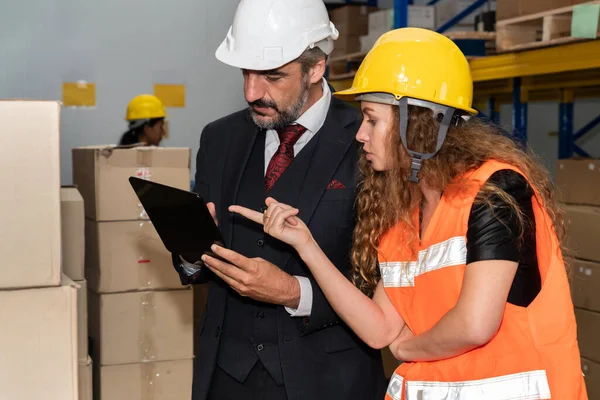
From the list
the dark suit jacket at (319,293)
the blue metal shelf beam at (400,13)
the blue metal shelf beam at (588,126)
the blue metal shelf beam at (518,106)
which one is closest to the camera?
the dark suit jacket at (319,293)

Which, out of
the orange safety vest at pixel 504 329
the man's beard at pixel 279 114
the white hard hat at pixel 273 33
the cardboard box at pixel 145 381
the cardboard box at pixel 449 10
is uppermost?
the cardboard box at pixel 449 10

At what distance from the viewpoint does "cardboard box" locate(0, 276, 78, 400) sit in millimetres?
1943

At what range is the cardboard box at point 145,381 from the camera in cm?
429

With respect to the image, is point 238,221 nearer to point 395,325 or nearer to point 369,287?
point 369,287

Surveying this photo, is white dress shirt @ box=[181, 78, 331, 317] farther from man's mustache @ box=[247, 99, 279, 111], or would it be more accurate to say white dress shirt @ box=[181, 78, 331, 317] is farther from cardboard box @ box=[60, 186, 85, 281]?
cardboard box @ box=[60, 186, 85, 281]

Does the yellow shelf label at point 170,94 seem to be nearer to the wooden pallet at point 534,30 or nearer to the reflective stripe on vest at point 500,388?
the wooden pallet at point 534,30

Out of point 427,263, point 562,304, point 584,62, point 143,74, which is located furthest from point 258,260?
point 143,74

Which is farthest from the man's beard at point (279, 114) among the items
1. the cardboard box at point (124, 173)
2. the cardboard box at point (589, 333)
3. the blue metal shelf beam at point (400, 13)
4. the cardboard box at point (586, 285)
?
the blue metal shelf beam at point (400, 13)

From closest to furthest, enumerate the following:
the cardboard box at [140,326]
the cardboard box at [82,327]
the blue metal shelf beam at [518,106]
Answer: the cardboard box at [82,327]
the cardboard box at [140,326]
the blue metal shelf beam at [518,106]

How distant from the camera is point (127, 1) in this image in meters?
6.83

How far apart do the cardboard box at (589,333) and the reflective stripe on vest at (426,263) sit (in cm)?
272

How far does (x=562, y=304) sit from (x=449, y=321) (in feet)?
0.78

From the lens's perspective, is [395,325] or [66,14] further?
[66,14]

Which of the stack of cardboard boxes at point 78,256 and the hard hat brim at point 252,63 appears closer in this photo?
the hard hat brim at point 252,63
